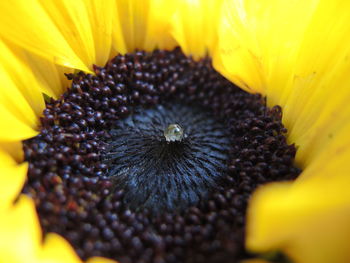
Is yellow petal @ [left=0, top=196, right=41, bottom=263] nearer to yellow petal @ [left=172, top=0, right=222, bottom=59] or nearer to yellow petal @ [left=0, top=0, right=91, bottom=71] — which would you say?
yellow petal @ [left=0, top=0, right=91, bottom=71]

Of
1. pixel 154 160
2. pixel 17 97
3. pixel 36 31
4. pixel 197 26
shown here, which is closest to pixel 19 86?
pixel 17 97

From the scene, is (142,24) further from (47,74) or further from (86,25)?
(47,74)

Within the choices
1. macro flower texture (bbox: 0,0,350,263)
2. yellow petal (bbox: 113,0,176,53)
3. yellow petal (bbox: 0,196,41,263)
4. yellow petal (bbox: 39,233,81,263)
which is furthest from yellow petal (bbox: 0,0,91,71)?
yellow petal (bbox: 39,233,81,263)

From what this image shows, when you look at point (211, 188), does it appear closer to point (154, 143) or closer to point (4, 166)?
point (154, 143)

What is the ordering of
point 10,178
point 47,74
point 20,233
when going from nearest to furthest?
1. point 20,233
2. point 10,178
3. point 47,74

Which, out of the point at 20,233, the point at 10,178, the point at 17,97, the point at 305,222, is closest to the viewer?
the point at 305,222

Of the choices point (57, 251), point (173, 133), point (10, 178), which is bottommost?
point (57, 251)

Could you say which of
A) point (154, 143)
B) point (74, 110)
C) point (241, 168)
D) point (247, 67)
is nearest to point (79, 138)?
point (74, 110)
